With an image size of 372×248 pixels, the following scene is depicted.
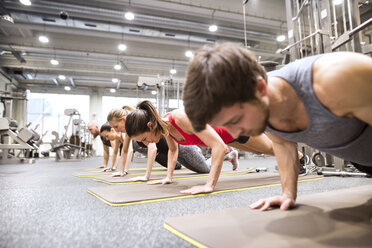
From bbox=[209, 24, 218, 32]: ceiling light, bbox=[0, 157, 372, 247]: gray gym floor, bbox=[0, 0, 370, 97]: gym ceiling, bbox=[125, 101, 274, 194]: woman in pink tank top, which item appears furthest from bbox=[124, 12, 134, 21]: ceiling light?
bbox=[0, 157, 372, 247]: gray gym floor

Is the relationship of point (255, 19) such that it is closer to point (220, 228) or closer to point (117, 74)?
point (117, 74)

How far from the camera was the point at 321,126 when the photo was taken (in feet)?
2.43

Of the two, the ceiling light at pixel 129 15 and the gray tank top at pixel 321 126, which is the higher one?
the ceiling light at pixel 129 15

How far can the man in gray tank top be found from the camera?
0.60 metres

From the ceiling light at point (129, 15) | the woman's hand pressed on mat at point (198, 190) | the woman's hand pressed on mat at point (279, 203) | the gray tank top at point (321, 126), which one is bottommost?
the woman's hand pressed on mat at point (198, 190)

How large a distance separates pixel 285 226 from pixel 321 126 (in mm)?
351

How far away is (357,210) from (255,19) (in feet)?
20.3

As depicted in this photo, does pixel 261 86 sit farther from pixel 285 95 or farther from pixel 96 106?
pixel 96 106

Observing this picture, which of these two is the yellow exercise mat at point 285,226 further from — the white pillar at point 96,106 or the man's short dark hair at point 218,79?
the white pillar at point 96,106

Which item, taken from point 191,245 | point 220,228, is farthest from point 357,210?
point 191,245

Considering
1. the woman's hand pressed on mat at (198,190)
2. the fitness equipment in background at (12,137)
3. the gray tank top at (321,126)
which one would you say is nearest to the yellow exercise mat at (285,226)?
the gray tank top at (321,126)

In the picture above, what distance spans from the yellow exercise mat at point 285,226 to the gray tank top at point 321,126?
25 cm

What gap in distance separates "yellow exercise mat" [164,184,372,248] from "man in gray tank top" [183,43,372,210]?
28 centimetres

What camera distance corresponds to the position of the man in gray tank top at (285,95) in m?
0.60
